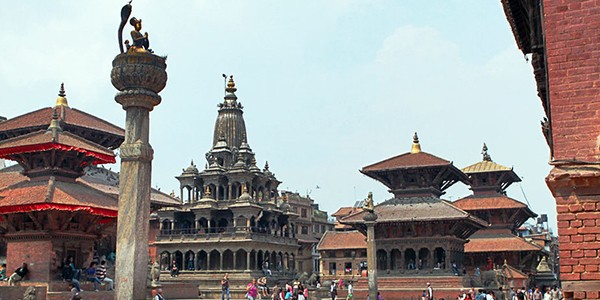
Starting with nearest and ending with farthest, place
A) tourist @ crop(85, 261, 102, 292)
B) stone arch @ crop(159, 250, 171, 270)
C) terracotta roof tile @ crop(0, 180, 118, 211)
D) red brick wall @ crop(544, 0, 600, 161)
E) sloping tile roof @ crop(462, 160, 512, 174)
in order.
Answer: red brick wall @ crop(544, 0, 600, 161) < terracotta roof tile @ crop(0, 180, 118, 211) < tourist @ crop(85, 261, 102, 292) < sloping tile roof @ crop(462, 160, 512, 174) < stone arch @ crop(159, 250, 171, 270)

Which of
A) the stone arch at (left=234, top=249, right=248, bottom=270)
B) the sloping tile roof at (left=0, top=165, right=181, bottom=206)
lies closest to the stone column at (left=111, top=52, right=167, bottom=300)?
the sloping tile roof at (left=0, top=165, right=181, bottom=206)

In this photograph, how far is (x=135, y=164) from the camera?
49.6 feet

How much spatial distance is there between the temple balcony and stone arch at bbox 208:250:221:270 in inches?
77.9

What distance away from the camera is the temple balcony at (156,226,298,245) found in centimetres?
6480

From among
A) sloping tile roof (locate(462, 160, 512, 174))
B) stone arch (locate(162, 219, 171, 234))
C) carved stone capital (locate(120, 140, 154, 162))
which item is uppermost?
sloping tile roof (locate(462, 160, 512, 174))

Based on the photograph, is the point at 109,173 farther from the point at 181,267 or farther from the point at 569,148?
the point at 569,148

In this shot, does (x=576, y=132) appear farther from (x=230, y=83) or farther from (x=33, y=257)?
(x=230, y=83)

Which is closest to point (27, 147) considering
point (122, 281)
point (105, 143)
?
point (105, 143)

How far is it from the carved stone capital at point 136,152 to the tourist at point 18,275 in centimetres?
1398

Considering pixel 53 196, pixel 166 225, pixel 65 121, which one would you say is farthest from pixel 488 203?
pixel 53 196

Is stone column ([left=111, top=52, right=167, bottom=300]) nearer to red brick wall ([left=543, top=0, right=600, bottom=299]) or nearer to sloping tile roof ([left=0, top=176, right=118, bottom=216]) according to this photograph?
red brick wall ([left=543, top=0, right=600, bottom=299])

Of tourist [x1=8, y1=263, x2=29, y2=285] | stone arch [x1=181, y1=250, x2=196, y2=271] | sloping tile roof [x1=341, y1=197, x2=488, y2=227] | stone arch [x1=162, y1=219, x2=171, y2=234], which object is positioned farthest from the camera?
stone arch [x1=162, y1=219, x2=171, y2=234]

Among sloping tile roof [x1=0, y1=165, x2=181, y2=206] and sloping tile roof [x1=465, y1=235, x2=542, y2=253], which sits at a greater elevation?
sloping tile roof [x1=0, y1=165, x2=181, y2=206]

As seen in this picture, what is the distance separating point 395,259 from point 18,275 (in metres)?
27.2
